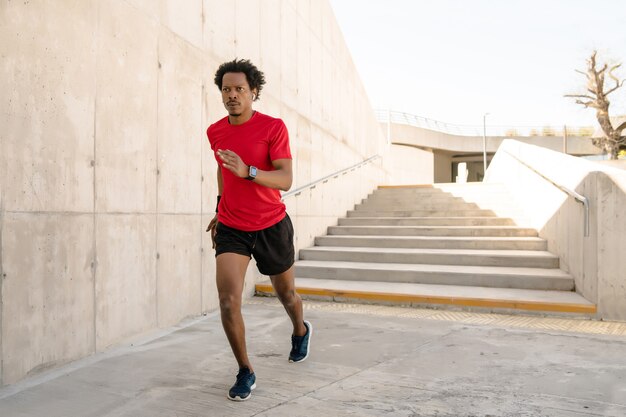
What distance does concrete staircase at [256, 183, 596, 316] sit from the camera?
4.96 m

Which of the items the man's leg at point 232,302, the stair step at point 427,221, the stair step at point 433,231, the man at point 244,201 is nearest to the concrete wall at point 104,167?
the man at point 244,201

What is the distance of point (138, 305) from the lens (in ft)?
12.5

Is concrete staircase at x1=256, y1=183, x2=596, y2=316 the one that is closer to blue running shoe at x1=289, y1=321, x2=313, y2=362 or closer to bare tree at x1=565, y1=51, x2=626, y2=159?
blue running shoe at x1=289, y1=321, x2=313, y2=362

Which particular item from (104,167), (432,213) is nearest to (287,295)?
(104,167)

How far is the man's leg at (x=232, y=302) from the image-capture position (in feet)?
8.06

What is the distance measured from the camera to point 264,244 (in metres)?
2.73

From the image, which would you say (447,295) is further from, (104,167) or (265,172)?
(104,167)

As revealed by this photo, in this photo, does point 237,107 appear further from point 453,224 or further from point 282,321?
point 453,224

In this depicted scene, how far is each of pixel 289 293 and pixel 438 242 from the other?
13.8ft

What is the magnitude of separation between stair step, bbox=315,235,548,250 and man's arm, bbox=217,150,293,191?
15.0ft

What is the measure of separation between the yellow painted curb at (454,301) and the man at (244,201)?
8.61 ft

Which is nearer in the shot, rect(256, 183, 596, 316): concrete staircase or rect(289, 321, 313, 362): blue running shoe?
rect(289, 321, 313, 362): blue running shoe

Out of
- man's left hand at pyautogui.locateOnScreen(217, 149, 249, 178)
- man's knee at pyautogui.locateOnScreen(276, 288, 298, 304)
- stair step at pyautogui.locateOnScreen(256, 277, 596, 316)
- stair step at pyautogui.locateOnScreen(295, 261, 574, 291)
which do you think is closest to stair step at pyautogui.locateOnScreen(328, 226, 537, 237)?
stair step at pyautogui.locateOnScreen(295, 261, 574, 291)

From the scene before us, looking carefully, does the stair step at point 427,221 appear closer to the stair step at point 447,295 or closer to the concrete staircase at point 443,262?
the concrete staircase at point 443,262
